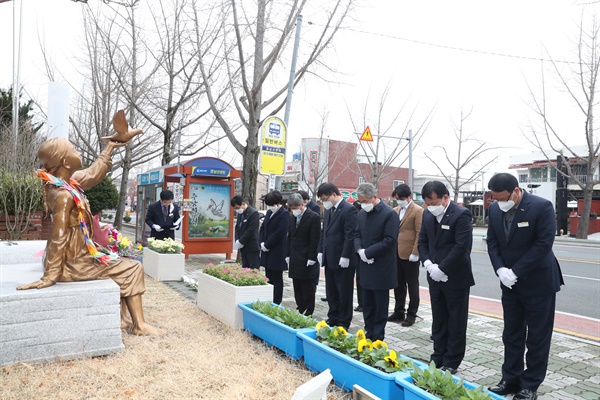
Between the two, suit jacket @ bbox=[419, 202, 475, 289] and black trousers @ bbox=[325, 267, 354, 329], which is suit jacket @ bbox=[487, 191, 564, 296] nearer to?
suit jacket @ bbox=[419, 202, 475, 289]

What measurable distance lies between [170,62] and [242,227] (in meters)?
8.09

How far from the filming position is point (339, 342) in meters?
4.02

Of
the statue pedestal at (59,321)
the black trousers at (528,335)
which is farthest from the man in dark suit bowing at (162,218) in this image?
the black trousers at (528,335)

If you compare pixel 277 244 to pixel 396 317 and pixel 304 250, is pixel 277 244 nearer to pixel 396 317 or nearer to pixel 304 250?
pixel 304 250

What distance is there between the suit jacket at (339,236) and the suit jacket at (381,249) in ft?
1.11

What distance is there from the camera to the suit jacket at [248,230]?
7648mm

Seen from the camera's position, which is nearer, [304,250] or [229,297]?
[229,297]

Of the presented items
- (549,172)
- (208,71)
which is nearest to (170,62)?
(208,71)

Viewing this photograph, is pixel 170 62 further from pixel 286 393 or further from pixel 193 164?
pixel 286 393

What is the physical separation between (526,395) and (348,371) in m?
1.51

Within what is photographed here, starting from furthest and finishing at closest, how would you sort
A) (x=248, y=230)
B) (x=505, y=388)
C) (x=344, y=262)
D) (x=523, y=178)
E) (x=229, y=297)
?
1. (x=523, y=178)
2. (x=248, y=230)
3. (x=229, y=297)
4. (x=344, y=262)
5. (x=505, y=388)

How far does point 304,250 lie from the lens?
640cm

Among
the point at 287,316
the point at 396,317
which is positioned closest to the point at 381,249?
the point at 287,316

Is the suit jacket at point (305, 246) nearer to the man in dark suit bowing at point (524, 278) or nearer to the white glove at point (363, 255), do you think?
the white glove at point (363, 255)
